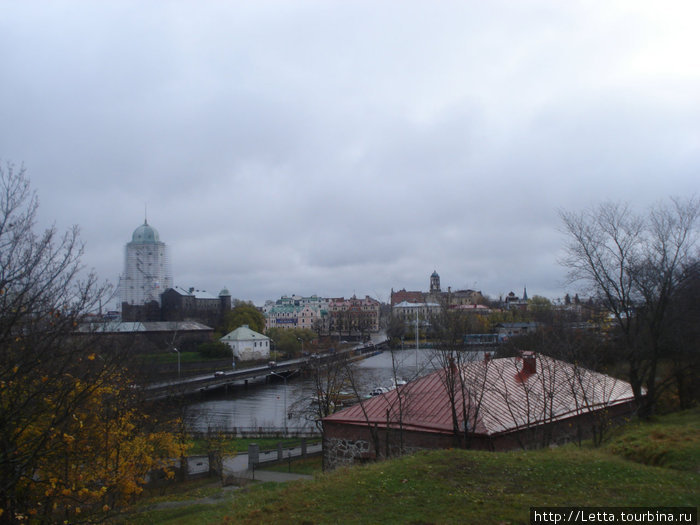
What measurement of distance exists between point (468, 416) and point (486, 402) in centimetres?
166

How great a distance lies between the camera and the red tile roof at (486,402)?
14648mm

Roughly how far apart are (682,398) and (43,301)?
19.7 metres

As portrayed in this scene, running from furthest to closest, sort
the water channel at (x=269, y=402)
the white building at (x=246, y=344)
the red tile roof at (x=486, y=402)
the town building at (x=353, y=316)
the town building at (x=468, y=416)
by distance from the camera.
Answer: the town building at (x=353, y=316) < the white building at (x=246, y=344) < the water channel at (x=269, y=402) < the red tile roof at (x=486, y=402) < the town building at (x=468, y=416)

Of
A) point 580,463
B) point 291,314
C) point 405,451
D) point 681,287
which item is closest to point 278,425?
point 405,451

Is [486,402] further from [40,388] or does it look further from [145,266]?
[145,266]

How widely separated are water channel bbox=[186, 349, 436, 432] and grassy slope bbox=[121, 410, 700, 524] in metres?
19.4

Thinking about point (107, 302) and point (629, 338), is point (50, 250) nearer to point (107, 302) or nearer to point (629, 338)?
point (107, 302)

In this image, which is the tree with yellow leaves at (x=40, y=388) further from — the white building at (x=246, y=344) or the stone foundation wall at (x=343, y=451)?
the white building at (x=246, y=344)

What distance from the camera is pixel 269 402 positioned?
47875mm

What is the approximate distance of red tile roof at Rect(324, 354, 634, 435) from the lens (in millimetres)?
14648

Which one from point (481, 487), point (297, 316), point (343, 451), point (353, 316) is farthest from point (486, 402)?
point (297, 316)

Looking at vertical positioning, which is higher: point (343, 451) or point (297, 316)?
point (297, 316)

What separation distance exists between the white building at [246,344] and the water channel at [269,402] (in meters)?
14.2

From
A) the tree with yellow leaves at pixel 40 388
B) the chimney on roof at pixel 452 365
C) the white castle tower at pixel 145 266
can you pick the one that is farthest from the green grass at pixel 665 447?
the white castle tower at pixel 145 266
